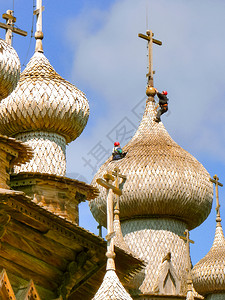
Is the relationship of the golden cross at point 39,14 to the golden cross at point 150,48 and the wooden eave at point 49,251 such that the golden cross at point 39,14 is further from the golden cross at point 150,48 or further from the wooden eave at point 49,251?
the golden cross at point 150,48

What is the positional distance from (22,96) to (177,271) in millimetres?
9539

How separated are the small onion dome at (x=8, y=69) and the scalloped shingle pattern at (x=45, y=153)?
200 cm

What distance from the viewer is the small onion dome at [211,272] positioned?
2328cm

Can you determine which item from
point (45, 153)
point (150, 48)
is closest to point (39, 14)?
point (45, 153)

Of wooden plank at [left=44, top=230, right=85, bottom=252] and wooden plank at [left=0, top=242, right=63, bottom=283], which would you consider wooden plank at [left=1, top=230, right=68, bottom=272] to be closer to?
wooden plank at [left=0, top=242, right=63, bottom=283]

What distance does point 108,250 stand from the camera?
12422 millimetres

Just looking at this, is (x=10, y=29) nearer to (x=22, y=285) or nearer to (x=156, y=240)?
(x=22, y=285)

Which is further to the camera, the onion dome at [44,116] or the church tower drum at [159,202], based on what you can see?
the church tower drum at [159,202]

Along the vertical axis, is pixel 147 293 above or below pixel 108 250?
above

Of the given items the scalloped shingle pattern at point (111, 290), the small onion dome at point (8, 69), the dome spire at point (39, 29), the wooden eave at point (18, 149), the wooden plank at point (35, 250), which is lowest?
the scalloped shingle pattern at point (111, 290)

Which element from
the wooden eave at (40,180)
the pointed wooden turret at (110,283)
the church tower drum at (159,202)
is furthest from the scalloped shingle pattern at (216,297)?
the pointed wooden turret at (110,283)

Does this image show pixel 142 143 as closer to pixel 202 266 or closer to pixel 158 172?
pixel 158 172

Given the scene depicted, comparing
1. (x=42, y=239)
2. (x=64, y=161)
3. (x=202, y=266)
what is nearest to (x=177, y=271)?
(x=202, y=266)

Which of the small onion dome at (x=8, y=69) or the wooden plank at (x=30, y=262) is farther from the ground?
the small onion dome at (x=8, y=69)
